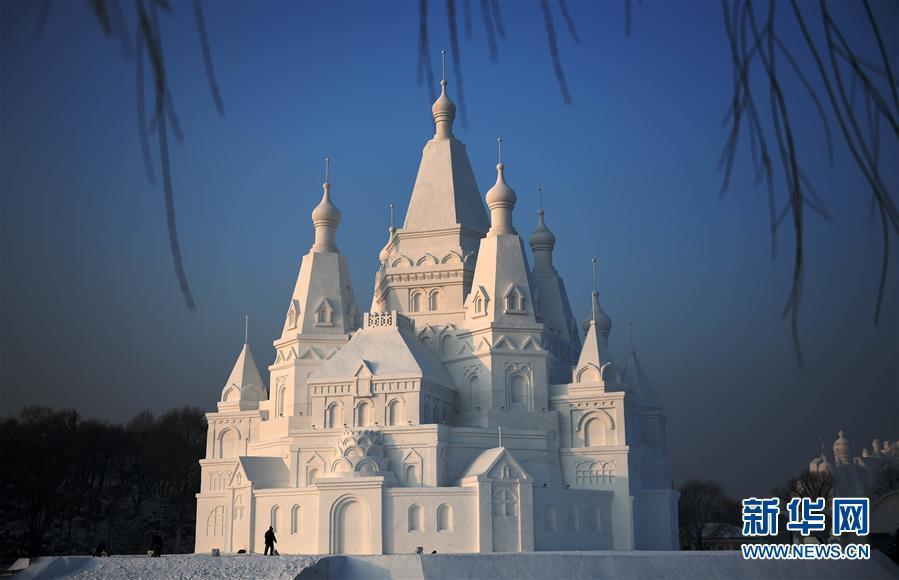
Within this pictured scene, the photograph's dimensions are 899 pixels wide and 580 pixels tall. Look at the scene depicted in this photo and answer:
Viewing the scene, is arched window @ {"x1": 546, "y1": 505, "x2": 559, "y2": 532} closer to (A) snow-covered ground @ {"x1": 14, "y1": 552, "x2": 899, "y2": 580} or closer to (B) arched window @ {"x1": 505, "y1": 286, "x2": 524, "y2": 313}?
(A) snow-covered ground @ {"x1": 14, "y1": 552, "x2": 899, "y2": 580}

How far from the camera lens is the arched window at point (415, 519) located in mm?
34281

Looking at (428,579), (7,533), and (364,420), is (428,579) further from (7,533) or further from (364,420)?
(7,533)

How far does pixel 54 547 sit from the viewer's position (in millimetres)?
49812

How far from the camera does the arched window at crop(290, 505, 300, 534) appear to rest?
35.9 m

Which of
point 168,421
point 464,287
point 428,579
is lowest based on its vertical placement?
point 428,579

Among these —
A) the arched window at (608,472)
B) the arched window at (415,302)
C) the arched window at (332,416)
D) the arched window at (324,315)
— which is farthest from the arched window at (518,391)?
the arched window at (324,315)

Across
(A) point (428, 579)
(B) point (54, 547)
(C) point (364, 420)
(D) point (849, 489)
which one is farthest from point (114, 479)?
(D) point (849, 489)

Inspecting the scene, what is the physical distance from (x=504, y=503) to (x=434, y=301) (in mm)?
12163

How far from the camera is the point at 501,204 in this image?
43625mm

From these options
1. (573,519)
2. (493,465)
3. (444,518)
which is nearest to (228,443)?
(444,518)

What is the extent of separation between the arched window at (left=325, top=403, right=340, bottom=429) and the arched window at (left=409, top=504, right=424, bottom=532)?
5397 millimetres

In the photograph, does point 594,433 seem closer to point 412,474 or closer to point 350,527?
point 412,474

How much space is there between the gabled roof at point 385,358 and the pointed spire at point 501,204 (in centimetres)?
615

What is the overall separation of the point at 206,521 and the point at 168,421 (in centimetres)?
1976
